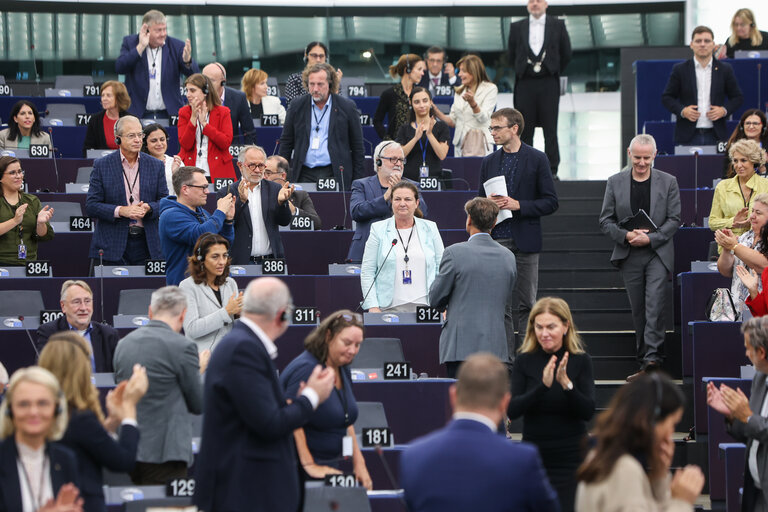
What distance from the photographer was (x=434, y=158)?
902 centimetres

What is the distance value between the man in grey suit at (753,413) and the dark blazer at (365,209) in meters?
2.78

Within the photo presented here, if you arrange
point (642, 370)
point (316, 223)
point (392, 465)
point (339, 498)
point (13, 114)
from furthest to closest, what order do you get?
point (13, 114) < point (316, 223) < point (642, 370) < point (392, 465) < point (339, 498)

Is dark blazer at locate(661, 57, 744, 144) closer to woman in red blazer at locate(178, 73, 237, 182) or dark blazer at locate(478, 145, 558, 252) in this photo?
dark blazer at locate(478, 145, 558, 252)

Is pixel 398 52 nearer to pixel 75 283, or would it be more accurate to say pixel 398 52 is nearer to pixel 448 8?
pixel 448 8

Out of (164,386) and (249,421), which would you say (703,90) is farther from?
(249,421)

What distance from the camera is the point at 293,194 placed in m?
7.92

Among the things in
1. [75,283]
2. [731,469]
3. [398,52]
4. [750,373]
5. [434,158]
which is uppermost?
[398,52]

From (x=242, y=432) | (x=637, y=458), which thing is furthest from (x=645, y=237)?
(x=637, y=458)

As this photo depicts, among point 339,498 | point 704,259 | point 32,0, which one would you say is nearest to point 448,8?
point 32,0

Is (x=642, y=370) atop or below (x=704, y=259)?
below

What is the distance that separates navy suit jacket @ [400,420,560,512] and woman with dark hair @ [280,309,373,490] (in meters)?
1.52

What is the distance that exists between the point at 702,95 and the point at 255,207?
4.33 m

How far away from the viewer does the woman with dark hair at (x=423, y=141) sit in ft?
28.9

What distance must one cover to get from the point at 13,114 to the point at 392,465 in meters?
5.66
